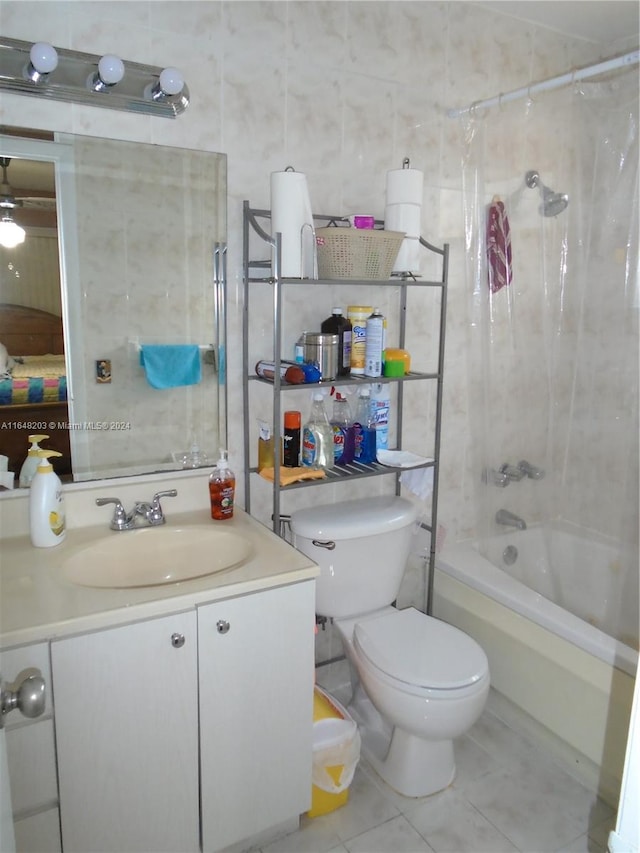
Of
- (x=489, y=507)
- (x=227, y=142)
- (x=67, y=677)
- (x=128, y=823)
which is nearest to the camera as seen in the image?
(x=67, y=677)

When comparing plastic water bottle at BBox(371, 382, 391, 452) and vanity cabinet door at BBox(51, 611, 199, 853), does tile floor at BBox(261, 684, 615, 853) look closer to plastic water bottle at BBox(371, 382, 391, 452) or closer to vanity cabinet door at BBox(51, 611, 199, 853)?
vanity cabinet door at BBox(51, 611, 199, 853)

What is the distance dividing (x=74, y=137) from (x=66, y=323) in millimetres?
485

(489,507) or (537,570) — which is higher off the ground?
(489,507)

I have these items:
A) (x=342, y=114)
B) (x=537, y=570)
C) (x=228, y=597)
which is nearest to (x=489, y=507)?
(x=537, y=570)

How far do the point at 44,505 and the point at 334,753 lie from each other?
108cm

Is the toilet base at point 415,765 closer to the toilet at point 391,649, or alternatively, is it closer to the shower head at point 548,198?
the toilet at point 391,649

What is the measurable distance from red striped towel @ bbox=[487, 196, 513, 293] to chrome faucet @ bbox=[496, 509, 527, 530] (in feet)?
2.86

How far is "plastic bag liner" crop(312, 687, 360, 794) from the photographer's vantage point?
180 centimetres

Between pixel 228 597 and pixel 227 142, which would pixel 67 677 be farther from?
pixel 227 142

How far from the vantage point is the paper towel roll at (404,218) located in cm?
198

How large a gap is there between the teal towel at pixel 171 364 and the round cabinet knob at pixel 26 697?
3.70 ft

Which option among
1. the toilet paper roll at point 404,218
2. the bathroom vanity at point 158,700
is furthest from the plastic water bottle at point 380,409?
the bathroom vanity at point 158,700

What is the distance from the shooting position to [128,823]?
144cm

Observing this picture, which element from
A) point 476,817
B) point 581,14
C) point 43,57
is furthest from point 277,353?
point 581,14
